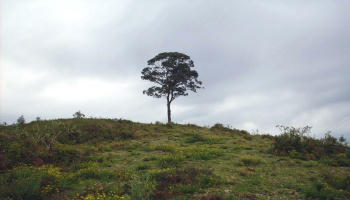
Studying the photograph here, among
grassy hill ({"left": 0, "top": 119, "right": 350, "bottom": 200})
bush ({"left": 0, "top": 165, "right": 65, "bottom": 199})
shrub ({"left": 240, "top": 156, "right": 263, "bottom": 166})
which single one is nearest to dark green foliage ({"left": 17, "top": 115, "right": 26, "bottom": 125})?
grassy hill ({"left": 0, "top": 119, "right": 350, "bottom": 200})

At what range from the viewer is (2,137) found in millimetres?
13484

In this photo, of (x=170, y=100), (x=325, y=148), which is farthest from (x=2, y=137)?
(x=170, y=100)

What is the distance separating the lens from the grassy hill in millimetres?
7543

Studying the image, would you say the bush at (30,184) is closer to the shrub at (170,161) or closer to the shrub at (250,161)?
the shrub at (170,161)

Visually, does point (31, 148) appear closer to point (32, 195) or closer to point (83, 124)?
point (32, 195)

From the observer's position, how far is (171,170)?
31.7 ft

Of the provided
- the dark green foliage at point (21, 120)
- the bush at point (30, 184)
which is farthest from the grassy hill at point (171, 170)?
the dark green foliage at point (21, 120)

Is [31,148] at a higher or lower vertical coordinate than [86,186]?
higher

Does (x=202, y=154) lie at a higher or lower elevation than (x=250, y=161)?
higher

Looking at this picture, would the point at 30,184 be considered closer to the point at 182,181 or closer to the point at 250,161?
the point at 182,181

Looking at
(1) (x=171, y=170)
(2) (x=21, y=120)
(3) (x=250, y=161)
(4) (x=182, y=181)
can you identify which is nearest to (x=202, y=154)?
(3) (x=250, y=161)

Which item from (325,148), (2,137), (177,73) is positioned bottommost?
(325,148)

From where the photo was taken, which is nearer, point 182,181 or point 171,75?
point 182,181

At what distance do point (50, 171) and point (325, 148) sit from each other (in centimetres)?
1486
